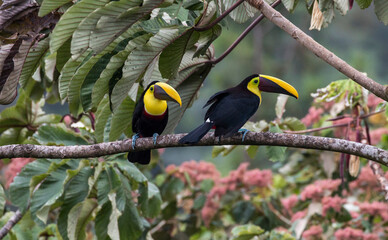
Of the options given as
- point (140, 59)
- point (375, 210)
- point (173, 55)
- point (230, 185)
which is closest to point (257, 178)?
point (230, 185)

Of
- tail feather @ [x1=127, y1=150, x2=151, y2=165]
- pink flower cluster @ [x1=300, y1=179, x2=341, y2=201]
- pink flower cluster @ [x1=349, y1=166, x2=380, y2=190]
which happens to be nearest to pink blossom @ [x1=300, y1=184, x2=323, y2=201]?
pink flower cluster @ [x1=300, y1=179, x2=341, y2=201]

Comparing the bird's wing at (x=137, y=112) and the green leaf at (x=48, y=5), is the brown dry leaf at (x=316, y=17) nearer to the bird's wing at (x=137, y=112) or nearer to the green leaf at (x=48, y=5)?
the bird's wing at (x=137, y=112)

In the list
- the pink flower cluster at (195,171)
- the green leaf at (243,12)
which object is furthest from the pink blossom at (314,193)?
the green leaf at (243,12)

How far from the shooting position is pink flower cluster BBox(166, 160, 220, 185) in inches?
173

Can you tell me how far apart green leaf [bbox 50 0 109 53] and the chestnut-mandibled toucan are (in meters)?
0.59

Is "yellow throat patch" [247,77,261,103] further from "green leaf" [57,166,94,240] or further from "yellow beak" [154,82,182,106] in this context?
"green leaf" [57,166,94,240]

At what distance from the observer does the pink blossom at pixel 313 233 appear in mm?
3668

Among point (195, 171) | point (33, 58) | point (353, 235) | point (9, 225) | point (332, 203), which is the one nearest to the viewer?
point (33, 58)

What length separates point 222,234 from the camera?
4.27m

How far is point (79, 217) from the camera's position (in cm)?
312

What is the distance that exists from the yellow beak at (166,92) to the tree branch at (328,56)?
0.53 meters

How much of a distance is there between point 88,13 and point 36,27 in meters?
0.60

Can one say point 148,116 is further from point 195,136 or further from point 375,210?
point 375,210

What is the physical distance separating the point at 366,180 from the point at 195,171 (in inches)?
48.5
